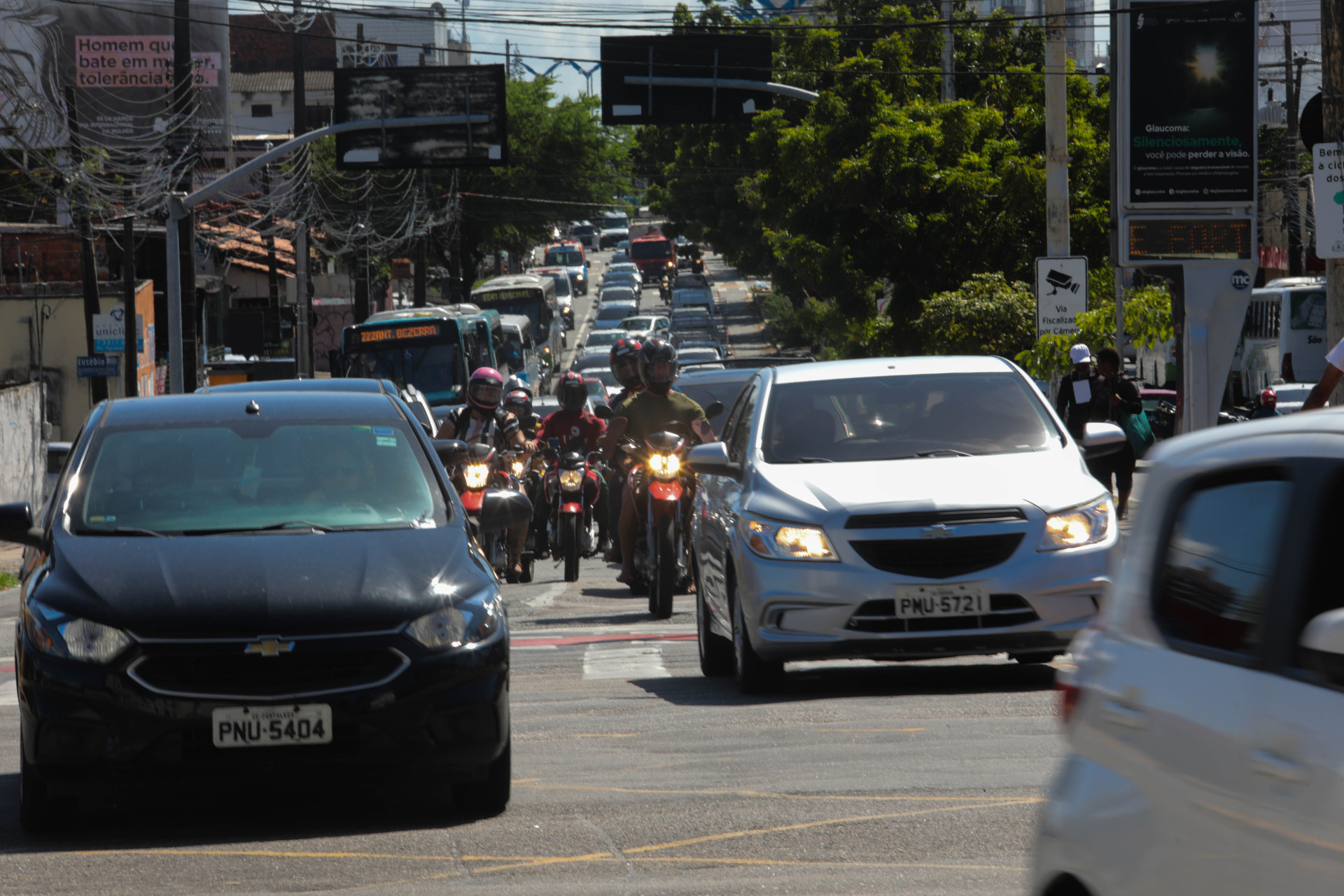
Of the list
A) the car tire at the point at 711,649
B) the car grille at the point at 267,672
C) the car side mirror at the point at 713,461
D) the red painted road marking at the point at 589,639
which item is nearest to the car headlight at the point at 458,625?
the car grille at the point at 267,672

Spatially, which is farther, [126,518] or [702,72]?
[702,72]

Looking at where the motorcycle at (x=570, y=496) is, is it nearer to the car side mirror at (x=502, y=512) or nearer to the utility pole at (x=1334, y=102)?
the utility pole at (x=1334, y=102)

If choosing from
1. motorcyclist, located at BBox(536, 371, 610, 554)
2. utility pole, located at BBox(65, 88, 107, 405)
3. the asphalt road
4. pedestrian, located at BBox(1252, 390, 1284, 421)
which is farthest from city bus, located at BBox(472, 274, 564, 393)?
the asphalt road

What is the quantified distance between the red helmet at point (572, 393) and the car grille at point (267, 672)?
11.6 metres

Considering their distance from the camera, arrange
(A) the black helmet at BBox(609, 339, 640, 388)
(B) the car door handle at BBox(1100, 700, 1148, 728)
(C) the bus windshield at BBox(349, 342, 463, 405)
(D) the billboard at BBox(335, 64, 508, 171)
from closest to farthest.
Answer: (B) the car door handle at BBox(1100, 700, 1148, 728)
(A) the black helmet at BBox(609, 339, 640, 388)
(C) the bus windshield at BBox(349, 342, 463, 405)
(D) the billboard at BBox(335, 64, 508, 171)

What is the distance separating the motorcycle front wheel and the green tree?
17.3 meters

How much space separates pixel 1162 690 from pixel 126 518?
182 inches

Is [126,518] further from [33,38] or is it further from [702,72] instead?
[33,38]

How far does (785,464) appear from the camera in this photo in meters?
9.70

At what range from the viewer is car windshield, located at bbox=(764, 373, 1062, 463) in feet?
32.1

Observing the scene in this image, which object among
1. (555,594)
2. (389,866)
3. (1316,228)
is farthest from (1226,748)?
(555,594)

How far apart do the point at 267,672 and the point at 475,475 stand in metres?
9.63

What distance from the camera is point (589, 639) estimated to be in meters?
12.6

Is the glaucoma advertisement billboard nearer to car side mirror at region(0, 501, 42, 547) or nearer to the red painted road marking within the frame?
the red painted road marking
